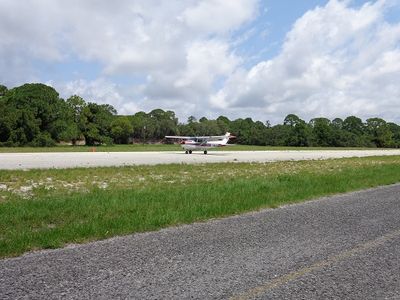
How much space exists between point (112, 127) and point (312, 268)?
381 feet

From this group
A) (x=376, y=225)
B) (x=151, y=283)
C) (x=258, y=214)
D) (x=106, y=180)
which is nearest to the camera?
(x=151, y=283)

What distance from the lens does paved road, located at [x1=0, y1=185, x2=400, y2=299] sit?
519 centimetres

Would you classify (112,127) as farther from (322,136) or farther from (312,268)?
(312,268)

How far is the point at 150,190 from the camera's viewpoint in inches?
575

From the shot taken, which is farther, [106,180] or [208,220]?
[106,180]

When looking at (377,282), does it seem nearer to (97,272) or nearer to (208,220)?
(97,272)

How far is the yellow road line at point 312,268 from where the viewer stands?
203 inches

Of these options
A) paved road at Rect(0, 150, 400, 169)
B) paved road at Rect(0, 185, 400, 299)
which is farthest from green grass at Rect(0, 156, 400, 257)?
paved road at Rect(0, 150, 400, 169)

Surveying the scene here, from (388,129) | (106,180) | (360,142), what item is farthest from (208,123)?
(106,180)

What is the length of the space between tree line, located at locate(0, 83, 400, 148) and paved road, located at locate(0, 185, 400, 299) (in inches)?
3185

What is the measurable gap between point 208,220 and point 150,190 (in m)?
4.82

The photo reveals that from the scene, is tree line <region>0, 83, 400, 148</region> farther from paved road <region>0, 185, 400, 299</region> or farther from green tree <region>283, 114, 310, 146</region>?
paved road <region>0, 185, 400, 299</region>

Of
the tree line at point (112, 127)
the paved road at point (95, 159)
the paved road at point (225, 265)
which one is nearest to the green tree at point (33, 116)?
the tree line at point (112, 127)

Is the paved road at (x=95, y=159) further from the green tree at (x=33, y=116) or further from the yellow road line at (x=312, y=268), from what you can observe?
the green tree at (x=33, y=116)
